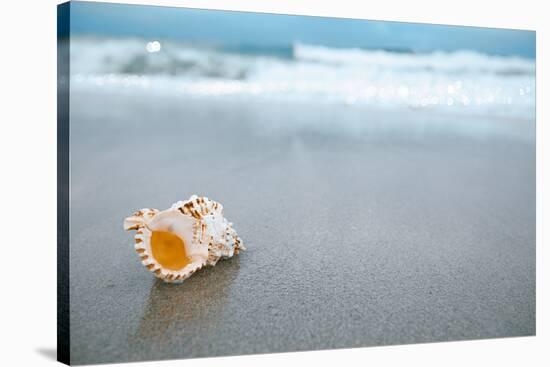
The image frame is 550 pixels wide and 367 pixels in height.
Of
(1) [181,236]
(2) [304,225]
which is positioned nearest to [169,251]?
(1) [181,236]

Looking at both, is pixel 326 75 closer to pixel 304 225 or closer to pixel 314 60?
pixel 314 60

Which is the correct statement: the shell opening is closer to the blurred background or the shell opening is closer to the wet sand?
the wet sand

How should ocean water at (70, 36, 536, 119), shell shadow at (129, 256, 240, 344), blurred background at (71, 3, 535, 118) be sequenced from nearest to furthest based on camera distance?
shell shadow at (129, 256, 240, 344), blurred background at (71, 3, 535, 118), ocean water at (70, 36, 536, 119)

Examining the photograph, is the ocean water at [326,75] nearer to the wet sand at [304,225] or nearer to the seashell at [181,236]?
the wet sand at [304,225]

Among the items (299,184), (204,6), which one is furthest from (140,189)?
(204,6)

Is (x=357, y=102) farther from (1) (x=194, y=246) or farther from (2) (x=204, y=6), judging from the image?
(1) (x=194, y=246)

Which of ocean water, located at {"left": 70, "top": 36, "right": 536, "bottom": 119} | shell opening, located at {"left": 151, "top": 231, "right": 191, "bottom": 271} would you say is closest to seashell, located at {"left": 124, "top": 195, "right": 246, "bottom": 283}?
shell opening, located at {"left": 151, "top": 231, "right": 191, "bottom": 271}

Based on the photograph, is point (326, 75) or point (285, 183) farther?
point (285, 183)
